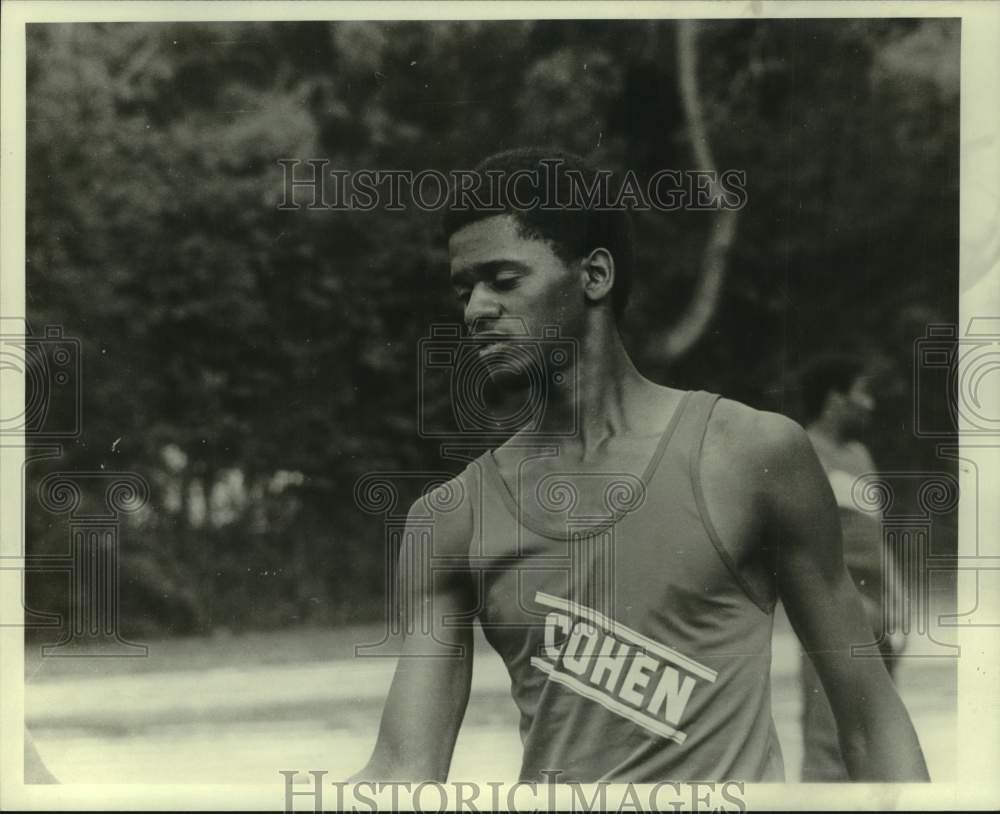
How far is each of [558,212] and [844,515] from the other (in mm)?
1578

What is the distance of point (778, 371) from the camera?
430cm

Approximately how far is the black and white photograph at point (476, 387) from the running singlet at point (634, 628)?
0.02 m

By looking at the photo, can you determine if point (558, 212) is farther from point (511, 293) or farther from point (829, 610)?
point (829, 610)

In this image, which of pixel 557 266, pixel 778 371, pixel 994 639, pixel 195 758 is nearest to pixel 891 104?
pixel 778 371

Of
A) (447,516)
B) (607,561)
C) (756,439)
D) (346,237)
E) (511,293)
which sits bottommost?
(607,561)

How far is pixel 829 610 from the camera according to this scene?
4.24 meters

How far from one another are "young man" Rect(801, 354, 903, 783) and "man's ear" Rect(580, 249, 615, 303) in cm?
83

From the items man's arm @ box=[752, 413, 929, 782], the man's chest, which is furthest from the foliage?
the man's chest

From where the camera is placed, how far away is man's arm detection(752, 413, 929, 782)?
4.18 metres

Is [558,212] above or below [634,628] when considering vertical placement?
above

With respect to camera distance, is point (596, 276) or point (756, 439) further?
point (596, 276)

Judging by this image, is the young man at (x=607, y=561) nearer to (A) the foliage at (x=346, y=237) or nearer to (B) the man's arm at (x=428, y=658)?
(B) the man's arm at (x=428, y=658)

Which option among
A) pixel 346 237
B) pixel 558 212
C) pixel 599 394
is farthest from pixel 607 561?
pixel 346 237

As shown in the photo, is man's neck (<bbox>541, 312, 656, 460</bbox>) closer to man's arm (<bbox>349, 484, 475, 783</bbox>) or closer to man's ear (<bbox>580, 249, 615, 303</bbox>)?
man's ear (<bbox>580, 249, 615, 303</bbox>)
